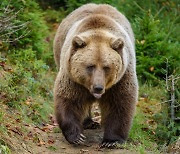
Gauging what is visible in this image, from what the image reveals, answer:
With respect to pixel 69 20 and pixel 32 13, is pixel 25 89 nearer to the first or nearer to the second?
pixel 69 20

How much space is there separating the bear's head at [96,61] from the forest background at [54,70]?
103cm

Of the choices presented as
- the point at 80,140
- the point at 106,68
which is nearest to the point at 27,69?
the point at 80,140

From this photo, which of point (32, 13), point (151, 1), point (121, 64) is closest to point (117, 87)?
point (121, 64)

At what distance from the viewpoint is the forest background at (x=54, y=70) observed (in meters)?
8.10

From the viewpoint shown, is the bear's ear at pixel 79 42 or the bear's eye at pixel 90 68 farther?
the bear's ear at pixel 79 42

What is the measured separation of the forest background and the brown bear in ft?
1.65

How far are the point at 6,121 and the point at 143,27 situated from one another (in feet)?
18.2

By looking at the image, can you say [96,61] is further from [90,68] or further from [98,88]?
[98,88]

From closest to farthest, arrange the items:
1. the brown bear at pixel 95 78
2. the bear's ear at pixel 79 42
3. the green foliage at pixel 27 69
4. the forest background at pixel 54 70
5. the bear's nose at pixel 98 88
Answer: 1. the bear's nose at pixel 98 88
2. the brown bear at pixel 95 78
3. the bear's ear at pixel 79 42
4. the forest background at pixel 54 70
5. the green foliage at pixel 27 69

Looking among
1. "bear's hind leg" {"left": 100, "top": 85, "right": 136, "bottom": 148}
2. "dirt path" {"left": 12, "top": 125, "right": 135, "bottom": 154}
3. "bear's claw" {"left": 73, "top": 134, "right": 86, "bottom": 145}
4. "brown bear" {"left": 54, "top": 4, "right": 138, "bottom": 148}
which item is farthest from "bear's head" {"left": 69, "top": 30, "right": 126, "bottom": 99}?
"dirt path" {"left": 12, "top": 125, "right": 135, "bottom": 154}

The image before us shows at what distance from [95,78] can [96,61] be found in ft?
0.76

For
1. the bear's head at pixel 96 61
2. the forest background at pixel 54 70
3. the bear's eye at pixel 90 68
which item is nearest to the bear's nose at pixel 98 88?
the bear's head at pixel 96 61

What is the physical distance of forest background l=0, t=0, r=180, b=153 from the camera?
8102mm

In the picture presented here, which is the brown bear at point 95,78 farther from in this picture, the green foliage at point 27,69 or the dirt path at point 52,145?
the green foliage at point 27,69
